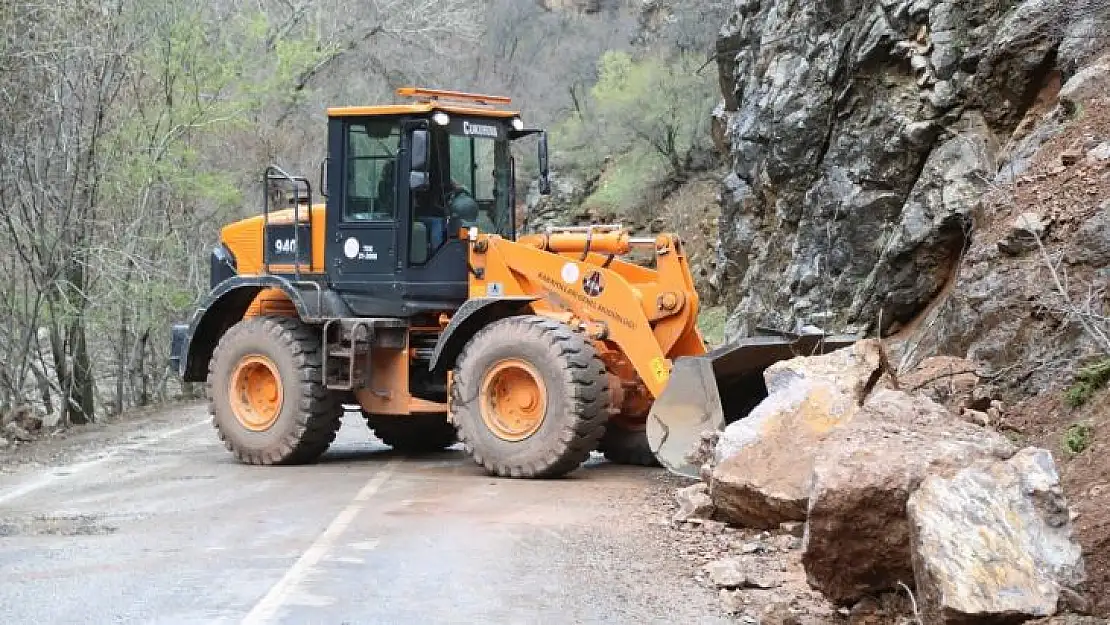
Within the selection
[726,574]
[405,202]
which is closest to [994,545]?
[726,574]

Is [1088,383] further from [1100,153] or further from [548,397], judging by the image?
[548,397]

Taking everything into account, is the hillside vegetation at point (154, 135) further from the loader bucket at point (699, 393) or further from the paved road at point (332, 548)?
the loader bucket at point (699, 393)

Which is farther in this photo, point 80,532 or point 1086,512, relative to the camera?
point 80,532

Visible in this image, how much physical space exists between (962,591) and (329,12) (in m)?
30.1

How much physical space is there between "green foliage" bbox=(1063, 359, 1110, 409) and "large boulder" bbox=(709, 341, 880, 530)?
1.26 metres

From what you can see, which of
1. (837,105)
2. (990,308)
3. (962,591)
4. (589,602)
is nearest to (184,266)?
(837,105)

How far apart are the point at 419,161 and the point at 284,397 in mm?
2639

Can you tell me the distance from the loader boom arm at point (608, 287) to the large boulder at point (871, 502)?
14.7ft

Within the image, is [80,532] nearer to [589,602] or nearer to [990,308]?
[589,602]

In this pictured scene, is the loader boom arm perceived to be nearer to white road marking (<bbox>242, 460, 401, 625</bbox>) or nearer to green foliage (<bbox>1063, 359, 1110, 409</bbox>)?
white road marking (<bbox>242, 460, 401, 625</bbox>)

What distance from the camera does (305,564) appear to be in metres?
7.84

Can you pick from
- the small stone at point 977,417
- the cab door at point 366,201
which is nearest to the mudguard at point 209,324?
the cab door at point 366,201

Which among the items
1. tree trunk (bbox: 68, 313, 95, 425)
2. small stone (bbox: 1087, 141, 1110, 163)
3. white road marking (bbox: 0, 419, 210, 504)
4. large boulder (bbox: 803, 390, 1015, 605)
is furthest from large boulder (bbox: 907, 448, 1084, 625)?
tree trunk (bbox: 68, 313, 95, 425)

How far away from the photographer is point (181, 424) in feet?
61.6
